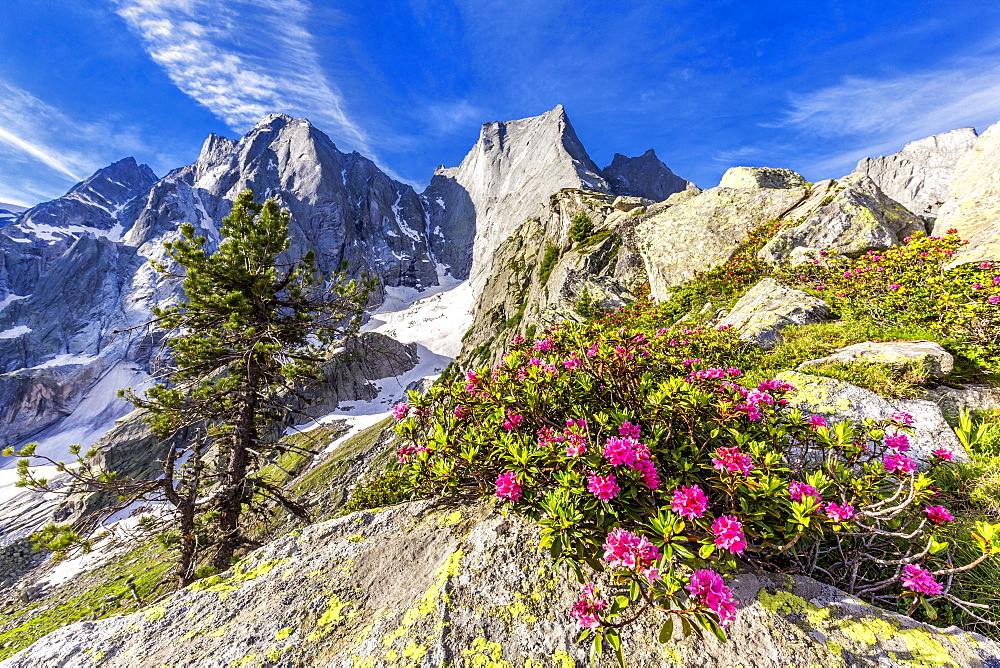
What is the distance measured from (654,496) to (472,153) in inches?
7789

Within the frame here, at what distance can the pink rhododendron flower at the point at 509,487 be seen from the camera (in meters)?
2.92

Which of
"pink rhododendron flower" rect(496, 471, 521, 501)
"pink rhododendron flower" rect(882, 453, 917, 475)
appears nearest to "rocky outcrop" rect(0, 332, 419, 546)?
"pink rhododendron flower" rect(496, 471, 521, 501)

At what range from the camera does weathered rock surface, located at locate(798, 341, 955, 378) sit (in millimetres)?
5508

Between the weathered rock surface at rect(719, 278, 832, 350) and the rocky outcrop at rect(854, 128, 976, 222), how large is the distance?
422 feet

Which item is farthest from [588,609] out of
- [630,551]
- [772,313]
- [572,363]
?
[772,313]

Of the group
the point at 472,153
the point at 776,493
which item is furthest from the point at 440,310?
the point at 776,493

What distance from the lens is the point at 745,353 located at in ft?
24.9

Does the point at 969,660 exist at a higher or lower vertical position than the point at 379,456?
higher

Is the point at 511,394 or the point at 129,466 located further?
the point at 129,466

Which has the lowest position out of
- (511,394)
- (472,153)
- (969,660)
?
(969,660)

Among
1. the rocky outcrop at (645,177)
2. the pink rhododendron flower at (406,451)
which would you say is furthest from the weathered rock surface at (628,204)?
the rocky outcrop at (645,177)

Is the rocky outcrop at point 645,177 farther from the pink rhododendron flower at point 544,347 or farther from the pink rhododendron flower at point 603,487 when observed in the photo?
the pink rhododendron flower at point 603,487

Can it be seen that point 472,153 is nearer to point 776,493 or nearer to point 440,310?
point 440,310

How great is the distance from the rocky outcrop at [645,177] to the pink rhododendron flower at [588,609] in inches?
6109
